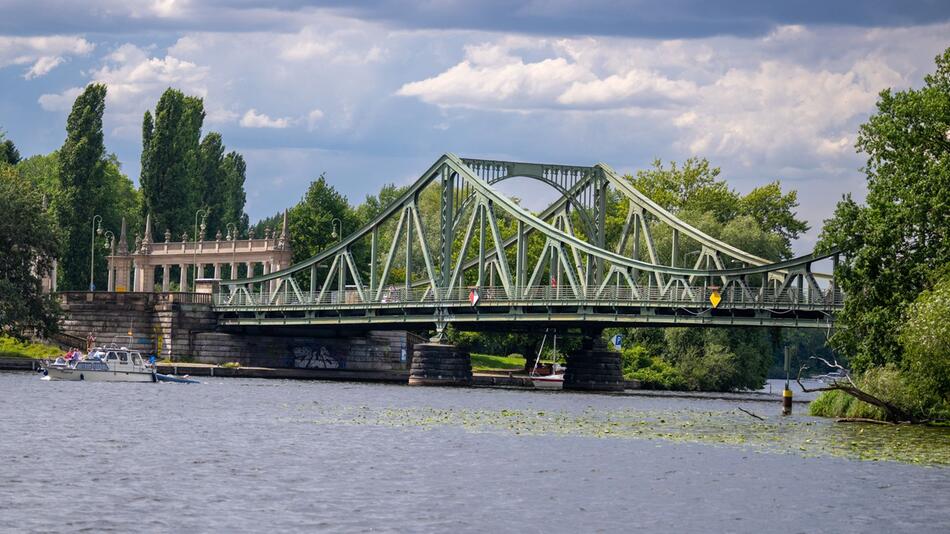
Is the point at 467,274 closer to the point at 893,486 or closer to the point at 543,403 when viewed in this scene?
the point at 543,403

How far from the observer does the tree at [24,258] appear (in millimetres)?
107250

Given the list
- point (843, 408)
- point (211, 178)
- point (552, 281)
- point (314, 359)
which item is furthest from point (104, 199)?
point (843, 408)

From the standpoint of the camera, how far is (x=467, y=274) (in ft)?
444

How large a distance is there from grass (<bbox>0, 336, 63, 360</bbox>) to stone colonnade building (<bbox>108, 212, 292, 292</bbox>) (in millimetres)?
30122

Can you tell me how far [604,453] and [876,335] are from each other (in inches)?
650

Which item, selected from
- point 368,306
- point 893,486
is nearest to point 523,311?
point 368,306

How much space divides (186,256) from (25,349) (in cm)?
3923

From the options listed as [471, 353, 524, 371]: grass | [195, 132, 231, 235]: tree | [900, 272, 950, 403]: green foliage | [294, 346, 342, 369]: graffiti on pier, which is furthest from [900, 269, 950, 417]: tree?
[195, 132, 231, 235]: tree

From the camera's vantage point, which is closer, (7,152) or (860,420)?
(860,420)

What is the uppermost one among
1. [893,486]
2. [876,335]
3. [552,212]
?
[552,212]

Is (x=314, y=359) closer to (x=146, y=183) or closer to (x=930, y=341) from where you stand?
(x=146, y=183)

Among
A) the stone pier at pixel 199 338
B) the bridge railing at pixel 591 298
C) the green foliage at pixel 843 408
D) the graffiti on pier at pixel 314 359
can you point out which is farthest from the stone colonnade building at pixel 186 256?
the green foliage at pixel 843 408

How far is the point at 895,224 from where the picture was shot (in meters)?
64.1

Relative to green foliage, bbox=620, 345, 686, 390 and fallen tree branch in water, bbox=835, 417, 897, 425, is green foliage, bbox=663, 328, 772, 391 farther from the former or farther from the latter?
fallen tree branch in water, bbox=835, 417, 897, 425
